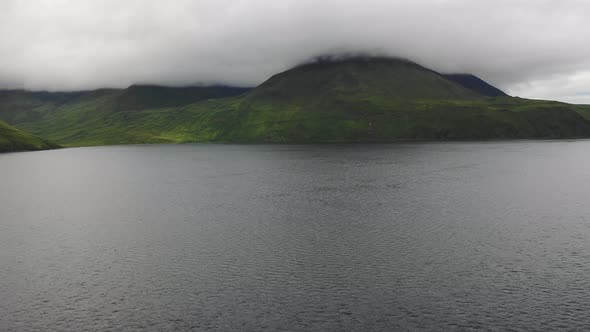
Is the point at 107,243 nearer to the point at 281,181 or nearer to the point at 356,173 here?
the point at 281,181

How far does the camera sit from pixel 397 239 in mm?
69562

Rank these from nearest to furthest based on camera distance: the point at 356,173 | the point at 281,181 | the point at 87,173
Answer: the point at 281,181
the point at 356,173
the point at 87,173

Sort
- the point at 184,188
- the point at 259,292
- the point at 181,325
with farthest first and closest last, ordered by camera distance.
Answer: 1. the point at 184,188
2. the point at 259,292
3. the point at 181,325

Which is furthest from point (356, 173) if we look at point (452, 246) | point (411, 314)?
point (411, 314)

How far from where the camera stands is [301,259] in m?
60.1

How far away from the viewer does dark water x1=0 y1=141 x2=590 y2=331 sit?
141 feet

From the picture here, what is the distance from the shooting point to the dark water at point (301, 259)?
43.0 metres

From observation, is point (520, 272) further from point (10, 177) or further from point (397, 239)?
point (10, 177)

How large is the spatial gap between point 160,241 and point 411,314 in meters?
45.2

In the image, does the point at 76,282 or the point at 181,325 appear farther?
the point at 76,282

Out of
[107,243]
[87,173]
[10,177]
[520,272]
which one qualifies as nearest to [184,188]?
[107,243]

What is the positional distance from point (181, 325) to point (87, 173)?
16320 cm

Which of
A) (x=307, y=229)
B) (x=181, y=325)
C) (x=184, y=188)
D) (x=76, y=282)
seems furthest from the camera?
(x=184, y=188)

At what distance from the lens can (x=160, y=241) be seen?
71.8 metres
